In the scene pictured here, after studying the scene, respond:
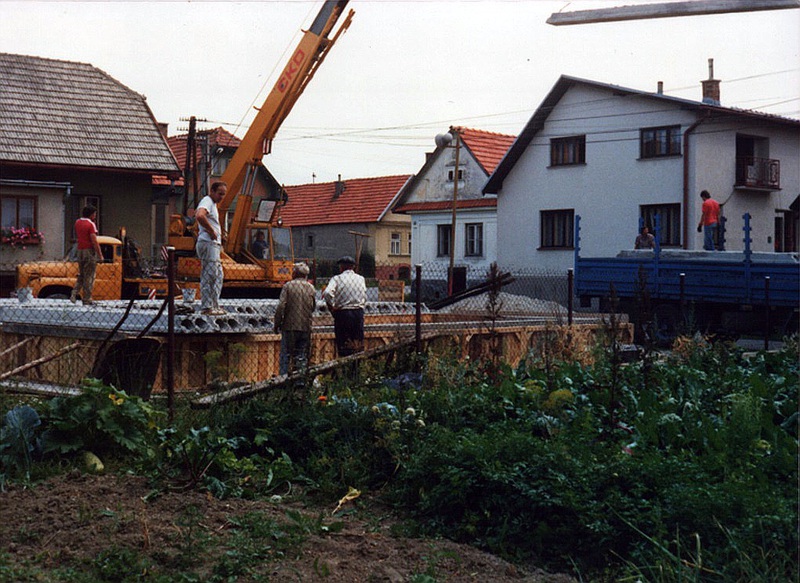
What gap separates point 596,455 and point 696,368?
343 centimetres

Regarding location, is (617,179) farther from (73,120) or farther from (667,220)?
(73,120)

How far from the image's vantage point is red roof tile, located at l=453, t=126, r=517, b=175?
4603 cm

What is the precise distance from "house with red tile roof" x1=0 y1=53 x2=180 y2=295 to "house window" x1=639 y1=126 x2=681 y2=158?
51.4ft

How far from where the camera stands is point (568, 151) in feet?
122

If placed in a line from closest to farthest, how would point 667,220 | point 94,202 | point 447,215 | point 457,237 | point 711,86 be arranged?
point 94,202 < point 667,220 < point 711,86 < point 457,237 < point 447,215

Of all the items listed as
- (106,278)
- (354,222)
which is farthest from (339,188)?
(106,278)

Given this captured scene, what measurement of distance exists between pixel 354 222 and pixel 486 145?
38.9 feet

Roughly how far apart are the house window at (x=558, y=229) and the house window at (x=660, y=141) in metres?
3.72

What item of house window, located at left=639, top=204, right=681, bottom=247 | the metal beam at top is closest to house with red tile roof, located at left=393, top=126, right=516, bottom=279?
house window, located at left=639, top=204, right=681, bottom=247

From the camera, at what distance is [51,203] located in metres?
29.3

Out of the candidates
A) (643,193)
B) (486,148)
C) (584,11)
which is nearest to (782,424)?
(584,11)

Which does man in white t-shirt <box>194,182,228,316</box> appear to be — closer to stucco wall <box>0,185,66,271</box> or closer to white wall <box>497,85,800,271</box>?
stucco wall <box>0,185,66,271</box>

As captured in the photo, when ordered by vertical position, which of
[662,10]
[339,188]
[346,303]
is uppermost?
[339,188]

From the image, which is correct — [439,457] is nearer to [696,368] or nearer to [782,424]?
[782,424]
